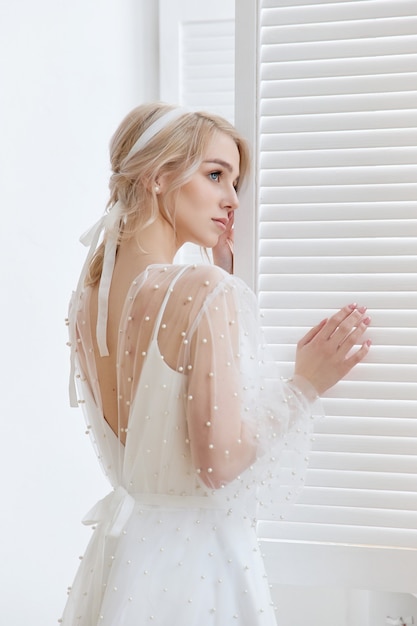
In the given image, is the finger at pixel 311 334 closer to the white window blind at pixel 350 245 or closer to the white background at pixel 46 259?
the white window blind at pixel 350 245

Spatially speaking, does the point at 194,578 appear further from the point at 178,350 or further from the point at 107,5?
the point at 107,5

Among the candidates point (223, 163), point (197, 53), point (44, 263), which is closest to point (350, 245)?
point (223, 163)

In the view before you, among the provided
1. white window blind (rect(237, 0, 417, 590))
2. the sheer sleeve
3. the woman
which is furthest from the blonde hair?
the sheer sleeve

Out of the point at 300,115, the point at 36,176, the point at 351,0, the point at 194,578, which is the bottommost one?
the point at 194,578

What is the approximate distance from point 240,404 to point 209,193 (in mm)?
364

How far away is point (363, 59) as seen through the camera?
4.37 ft

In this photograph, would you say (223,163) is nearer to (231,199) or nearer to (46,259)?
(231,199)

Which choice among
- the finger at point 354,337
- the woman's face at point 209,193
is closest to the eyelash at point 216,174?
the woman's face at point 209,193

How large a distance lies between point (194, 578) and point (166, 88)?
1.81m

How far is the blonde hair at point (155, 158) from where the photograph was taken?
4.42 feet

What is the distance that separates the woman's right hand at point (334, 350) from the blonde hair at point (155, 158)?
0.97 feet

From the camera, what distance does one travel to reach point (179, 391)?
1226 mm

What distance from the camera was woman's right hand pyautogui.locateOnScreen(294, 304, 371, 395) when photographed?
130 cm

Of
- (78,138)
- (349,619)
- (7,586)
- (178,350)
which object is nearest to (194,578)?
(178,350)
